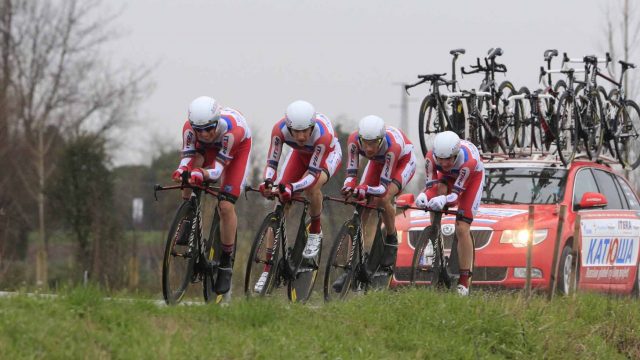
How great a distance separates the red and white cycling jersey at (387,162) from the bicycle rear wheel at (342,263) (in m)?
0.53

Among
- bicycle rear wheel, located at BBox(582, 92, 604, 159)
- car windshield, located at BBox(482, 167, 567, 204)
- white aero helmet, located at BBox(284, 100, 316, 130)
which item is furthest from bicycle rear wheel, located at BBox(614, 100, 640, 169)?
white aero helmet, located at BBox(284, 100, 316, 130)

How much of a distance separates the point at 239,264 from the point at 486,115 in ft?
15.5

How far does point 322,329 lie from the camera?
856 centimetres

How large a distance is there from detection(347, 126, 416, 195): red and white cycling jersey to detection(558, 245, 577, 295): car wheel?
224 cm

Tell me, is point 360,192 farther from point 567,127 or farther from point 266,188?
point 567,127

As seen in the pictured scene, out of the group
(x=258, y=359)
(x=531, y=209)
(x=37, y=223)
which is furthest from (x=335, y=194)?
(x=37, y=223)

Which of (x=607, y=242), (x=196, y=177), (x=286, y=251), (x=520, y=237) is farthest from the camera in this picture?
(x=607, y=242)

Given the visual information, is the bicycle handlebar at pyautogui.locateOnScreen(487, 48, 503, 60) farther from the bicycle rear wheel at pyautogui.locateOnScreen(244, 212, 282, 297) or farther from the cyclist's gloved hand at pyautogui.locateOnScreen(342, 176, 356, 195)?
the bicycle rear wheel at pyautogui.locateOnScreen(244, 212, 282, 297)

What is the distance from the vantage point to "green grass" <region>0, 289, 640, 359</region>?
7.12m

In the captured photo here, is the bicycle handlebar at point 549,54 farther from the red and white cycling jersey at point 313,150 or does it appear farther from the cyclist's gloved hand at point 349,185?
the red and white cycling jersey at point 313,150

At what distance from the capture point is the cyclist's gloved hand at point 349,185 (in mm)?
11875

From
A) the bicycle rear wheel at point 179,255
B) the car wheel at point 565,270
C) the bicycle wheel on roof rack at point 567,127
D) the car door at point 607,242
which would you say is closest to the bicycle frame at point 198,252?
the bicycle rear wheel at point 179,255

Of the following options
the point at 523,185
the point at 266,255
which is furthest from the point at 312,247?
the point at 523,185

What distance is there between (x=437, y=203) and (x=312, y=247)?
145 cm
